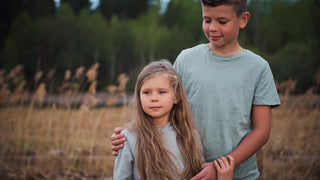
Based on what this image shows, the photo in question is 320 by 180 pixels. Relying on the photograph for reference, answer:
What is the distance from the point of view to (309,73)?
37.2 feet

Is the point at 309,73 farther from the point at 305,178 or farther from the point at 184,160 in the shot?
the point at 184,160

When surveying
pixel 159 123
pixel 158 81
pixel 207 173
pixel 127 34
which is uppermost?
pixel 127 34

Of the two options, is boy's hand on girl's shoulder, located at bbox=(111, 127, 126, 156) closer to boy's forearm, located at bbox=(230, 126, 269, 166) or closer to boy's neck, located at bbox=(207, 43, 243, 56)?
boy's forearm, located at bbox=(230, 126, 269, 166)

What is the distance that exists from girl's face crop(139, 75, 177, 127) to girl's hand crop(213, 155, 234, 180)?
40cm

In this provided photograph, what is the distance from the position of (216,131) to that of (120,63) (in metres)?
12.7

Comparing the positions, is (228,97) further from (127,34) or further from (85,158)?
(127,34)

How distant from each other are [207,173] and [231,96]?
0.45m

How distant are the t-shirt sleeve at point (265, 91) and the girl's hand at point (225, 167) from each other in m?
0.36

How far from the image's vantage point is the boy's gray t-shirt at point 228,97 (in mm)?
1736

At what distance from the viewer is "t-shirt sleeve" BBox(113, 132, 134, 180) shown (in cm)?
163

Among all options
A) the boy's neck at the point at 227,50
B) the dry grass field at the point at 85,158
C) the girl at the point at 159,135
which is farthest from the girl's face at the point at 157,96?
the dry grass field at the point at 85,158

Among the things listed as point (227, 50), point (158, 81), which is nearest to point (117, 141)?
point (158, 81)

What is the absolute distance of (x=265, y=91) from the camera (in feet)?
5.67

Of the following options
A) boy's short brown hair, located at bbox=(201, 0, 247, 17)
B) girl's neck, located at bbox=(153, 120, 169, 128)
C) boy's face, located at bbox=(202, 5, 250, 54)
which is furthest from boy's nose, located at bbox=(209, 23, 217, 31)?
girl's neck, located at bbox=(153, 120, 169, 128)
